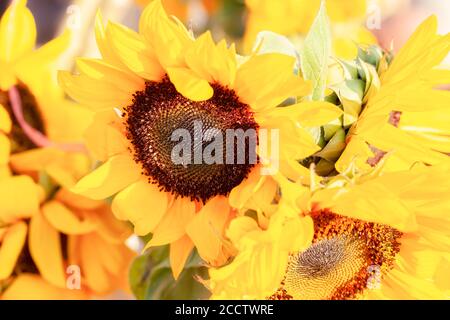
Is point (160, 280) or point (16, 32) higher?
point (16, 32)

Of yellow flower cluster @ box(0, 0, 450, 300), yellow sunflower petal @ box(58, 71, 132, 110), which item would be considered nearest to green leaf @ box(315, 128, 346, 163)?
yellow flower cluster @ box(0, 0, 450, 300)

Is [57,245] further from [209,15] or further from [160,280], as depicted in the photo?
[209,15]

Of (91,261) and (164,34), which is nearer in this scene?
(164,34)

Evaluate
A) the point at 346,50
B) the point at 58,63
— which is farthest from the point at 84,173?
the point at 346,50

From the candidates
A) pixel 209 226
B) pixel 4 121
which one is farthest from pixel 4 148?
pixel 209 226

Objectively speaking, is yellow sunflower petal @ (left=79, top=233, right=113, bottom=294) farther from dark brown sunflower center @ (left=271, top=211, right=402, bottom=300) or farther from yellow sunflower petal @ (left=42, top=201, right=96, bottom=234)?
dark brown sunflower center @ (left=271, top=211, right=402, bottom=300)

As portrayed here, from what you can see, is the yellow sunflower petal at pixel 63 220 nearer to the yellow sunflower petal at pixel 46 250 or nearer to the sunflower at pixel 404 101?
the yellow sunflower petal at pixel 46 250
